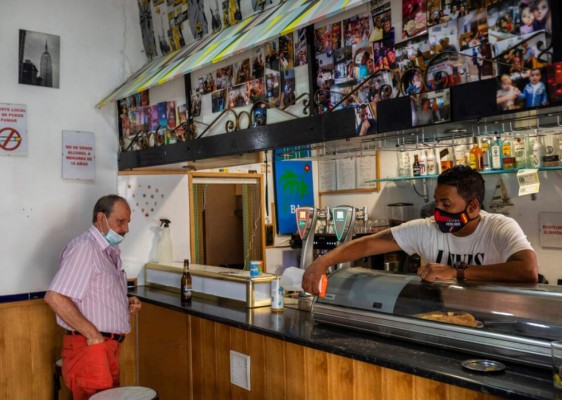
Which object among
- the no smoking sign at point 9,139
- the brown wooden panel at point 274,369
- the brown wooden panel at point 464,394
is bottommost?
the brown wooden panel at point 274,369

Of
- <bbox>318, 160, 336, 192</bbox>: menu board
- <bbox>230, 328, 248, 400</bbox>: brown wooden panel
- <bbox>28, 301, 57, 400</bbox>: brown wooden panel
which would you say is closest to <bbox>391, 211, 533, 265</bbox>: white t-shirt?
<bbox>230, 328, 248, 400</bbox>: brown wooden panel

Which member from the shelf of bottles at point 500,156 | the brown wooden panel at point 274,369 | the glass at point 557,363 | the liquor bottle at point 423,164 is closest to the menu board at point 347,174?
the liquor bottle at point 423,164

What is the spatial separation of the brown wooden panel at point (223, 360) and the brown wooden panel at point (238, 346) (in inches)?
1.6

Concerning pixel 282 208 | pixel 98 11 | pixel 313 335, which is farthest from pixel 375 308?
pixel 282 208

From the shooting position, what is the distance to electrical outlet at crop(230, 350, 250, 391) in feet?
10.2

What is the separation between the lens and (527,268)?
2539 millimetres

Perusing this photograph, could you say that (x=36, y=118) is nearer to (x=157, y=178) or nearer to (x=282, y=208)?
(x=157, y=178)

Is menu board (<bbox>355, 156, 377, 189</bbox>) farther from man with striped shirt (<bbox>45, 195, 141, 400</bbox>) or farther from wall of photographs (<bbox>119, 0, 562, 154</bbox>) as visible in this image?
man with striped shirt (<bbox>45, 195, 141, 400</bbox>)


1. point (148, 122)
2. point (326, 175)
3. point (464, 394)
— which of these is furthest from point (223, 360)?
point (326, 175)

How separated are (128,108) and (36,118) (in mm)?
666

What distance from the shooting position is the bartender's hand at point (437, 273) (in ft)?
8.43

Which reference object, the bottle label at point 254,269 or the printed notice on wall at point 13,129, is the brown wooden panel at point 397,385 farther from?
the printed notice on wall at point 13,129

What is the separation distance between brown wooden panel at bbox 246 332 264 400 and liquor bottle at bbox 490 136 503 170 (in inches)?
105

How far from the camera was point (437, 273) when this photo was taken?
2.59 meters
